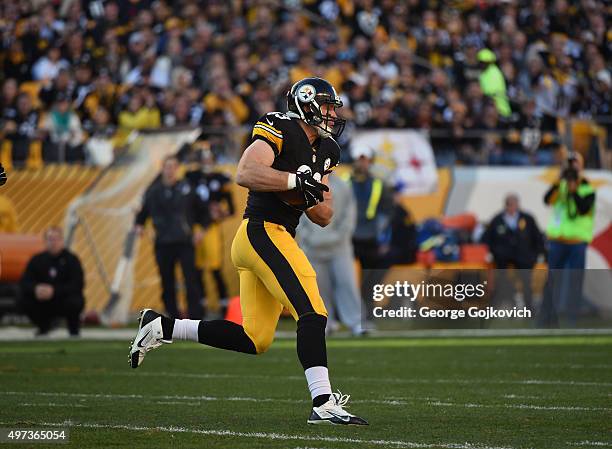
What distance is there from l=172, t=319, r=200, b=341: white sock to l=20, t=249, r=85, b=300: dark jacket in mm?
7110

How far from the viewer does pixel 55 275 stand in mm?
14125

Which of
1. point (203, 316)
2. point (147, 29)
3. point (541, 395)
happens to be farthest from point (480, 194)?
point (541, 395)

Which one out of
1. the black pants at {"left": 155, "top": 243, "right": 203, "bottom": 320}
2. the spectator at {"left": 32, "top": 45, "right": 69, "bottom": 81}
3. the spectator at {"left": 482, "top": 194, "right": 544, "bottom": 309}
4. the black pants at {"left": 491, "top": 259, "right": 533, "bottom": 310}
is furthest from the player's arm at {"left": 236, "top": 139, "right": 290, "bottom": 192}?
the spectator at {"left": 32, "top": 45, "right": 69, "bottom": 81}

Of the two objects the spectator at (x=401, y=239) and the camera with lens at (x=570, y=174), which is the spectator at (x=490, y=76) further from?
the camera with lens at (x=570, y=174)

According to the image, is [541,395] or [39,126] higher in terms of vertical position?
[39,126]

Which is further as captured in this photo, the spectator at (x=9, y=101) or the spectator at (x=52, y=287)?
the spectator at (x=9, y=101)

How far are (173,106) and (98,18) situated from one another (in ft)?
8.61

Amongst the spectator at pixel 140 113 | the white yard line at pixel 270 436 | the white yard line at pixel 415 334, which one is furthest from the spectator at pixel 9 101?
the white yard line at pixel 270 436

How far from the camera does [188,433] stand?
6.12 meters

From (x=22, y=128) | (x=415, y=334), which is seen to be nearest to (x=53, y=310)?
(x=22, y=128)

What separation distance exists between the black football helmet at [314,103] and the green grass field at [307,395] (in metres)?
1.50

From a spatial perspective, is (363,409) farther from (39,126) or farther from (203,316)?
(39,126)
